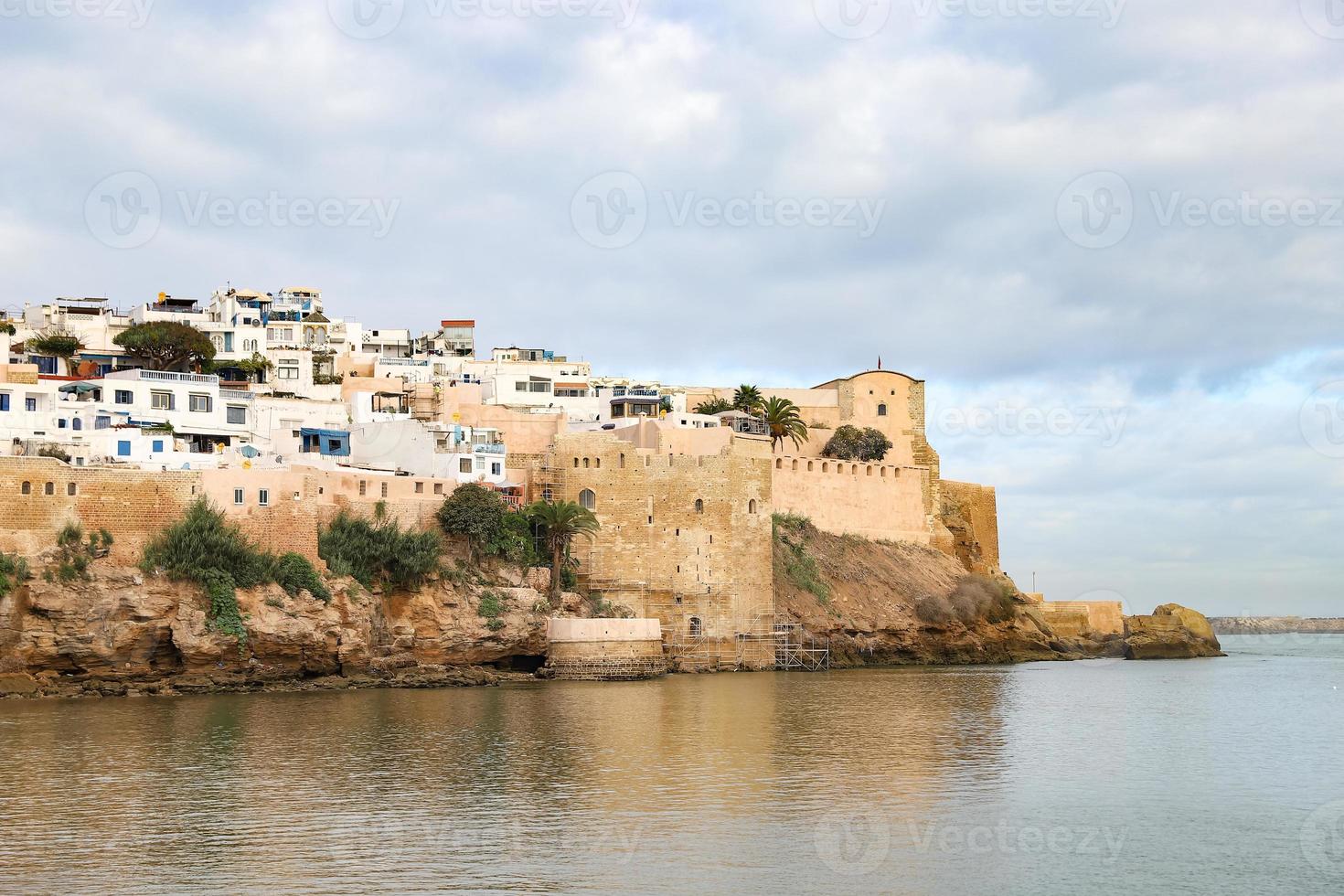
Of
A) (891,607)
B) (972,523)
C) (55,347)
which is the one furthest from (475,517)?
(972,523)

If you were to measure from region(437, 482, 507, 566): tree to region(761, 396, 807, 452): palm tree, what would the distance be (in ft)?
59.6

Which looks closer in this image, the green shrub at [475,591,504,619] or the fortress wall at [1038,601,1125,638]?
the green shrub at [475,591,504,619]

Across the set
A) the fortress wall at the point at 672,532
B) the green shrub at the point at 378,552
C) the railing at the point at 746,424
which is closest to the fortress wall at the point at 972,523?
the railing at the point at 746,424

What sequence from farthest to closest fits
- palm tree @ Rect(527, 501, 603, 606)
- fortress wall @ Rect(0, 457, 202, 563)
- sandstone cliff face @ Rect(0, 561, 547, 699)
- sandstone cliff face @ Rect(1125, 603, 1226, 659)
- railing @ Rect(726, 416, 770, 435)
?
sandstone cliff face @ Rect(1125, 603, 1226, 659) < railing @ Rect(726, 416, 770, 435) < palm tree @ Rect(527, 501, 603, 606) < fortress wall @ Rect(0, 457, 202, 563) < sandstone cliff face @ Rect(0, 561, 547, 699)

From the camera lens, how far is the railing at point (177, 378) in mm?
51031

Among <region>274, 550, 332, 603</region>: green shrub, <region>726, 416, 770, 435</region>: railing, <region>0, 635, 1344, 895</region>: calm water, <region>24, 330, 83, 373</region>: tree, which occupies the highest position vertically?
<region>24, 330, 83, 373</region>: tree

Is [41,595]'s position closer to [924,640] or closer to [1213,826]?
[1213,826]

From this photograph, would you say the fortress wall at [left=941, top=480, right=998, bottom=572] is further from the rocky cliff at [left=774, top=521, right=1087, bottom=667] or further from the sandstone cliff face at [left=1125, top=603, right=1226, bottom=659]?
the sandstone cliff face at [left=1125, top=603, right=1226, bottom=659]

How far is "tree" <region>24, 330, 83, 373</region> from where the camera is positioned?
194 feet

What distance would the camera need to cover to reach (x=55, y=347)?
195ft

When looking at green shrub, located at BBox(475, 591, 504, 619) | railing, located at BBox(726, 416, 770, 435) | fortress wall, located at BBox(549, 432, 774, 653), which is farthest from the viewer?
railing, located at BBox(726, 416, 770, 435)

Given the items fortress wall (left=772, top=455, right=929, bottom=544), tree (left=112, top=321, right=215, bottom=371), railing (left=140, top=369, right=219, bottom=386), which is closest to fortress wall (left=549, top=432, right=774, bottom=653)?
fortress wall (left=772, top=455, right=929, bottom=544)

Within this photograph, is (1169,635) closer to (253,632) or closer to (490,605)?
(490,605)

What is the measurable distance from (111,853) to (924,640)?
140 ft
